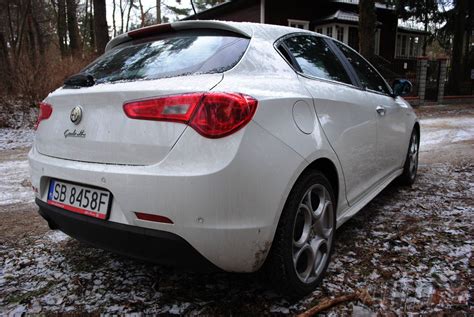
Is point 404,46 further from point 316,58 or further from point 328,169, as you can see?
point 328,169

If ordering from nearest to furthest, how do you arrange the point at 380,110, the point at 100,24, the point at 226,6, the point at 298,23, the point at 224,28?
the point at 224,28 → the point at 380,110 → the point at 100,24 → the point at 298,23 → the point at 226,6

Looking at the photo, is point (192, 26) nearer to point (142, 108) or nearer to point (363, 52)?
point (142, 108)

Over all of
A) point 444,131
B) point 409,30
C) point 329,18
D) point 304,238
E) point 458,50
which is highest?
point 409,30

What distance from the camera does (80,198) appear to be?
209 centimetres

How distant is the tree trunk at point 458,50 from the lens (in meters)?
19.4

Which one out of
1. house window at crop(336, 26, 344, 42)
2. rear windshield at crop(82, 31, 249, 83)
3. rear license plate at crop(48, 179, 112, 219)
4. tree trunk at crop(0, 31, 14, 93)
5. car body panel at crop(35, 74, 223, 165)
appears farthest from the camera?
house window at crop(336, 26, 344, 42)

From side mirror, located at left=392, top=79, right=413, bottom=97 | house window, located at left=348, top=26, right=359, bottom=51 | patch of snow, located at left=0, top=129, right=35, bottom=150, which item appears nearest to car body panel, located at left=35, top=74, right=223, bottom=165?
side mirror, located at left=392, top=79, right=413, bottom=97

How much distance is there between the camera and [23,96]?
9.27 metres

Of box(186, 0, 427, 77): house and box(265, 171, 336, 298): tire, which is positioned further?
box(186, 0, 427, 77): house

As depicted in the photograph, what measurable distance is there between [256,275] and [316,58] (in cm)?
159

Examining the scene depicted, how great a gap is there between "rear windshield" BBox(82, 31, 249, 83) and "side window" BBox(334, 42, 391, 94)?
58.6 inches

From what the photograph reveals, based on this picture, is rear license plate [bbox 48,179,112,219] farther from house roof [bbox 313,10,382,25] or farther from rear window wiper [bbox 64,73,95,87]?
house roof [bbox 313,10,382,25]

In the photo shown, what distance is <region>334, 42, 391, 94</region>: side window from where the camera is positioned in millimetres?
3426

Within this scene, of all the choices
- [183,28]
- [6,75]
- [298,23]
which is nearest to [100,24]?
[6,75]
